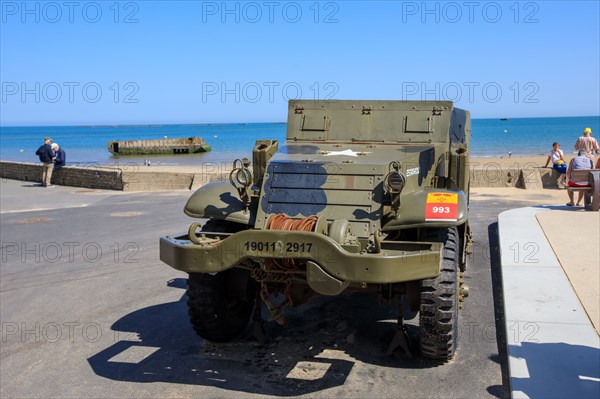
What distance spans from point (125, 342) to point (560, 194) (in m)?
11.8

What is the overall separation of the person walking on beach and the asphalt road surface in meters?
9.81

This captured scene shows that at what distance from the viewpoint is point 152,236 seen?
11.1m

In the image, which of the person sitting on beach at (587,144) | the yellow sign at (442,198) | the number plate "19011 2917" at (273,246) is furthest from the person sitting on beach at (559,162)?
the number plate "19011 2917" at (273,246)

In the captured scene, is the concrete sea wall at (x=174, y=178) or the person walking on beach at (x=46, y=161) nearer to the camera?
the concrete sea wall at (x=174, y=178)

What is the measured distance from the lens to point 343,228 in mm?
5238

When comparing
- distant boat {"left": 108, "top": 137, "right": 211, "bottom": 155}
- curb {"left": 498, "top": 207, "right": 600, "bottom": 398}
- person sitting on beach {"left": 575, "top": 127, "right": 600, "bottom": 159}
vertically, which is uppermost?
distant boat {"left": 108, "top": 137, "right": 211, "bottom": 155}

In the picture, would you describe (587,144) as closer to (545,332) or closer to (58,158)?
(545,332)

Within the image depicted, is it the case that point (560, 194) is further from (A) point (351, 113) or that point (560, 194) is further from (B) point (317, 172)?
(B) point (317, 172)

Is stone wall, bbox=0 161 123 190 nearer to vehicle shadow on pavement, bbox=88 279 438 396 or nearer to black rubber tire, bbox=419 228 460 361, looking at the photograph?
vehicle shadow on pavement, bbox=88 279 438 396

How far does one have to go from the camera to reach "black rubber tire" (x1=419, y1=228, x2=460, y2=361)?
17.1 feet

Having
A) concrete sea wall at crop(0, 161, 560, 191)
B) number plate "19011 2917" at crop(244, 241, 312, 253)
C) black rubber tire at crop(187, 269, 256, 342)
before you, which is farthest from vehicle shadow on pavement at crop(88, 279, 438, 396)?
concrete sea wall at crop(0, 161, 560, 191)

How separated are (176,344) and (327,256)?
205 centimetres

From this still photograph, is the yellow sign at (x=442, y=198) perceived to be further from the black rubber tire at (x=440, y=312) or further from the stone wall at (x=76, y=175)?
the stone wall at (x=76, y=175)

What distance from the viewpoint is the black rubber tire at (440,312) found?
5.20 metres
